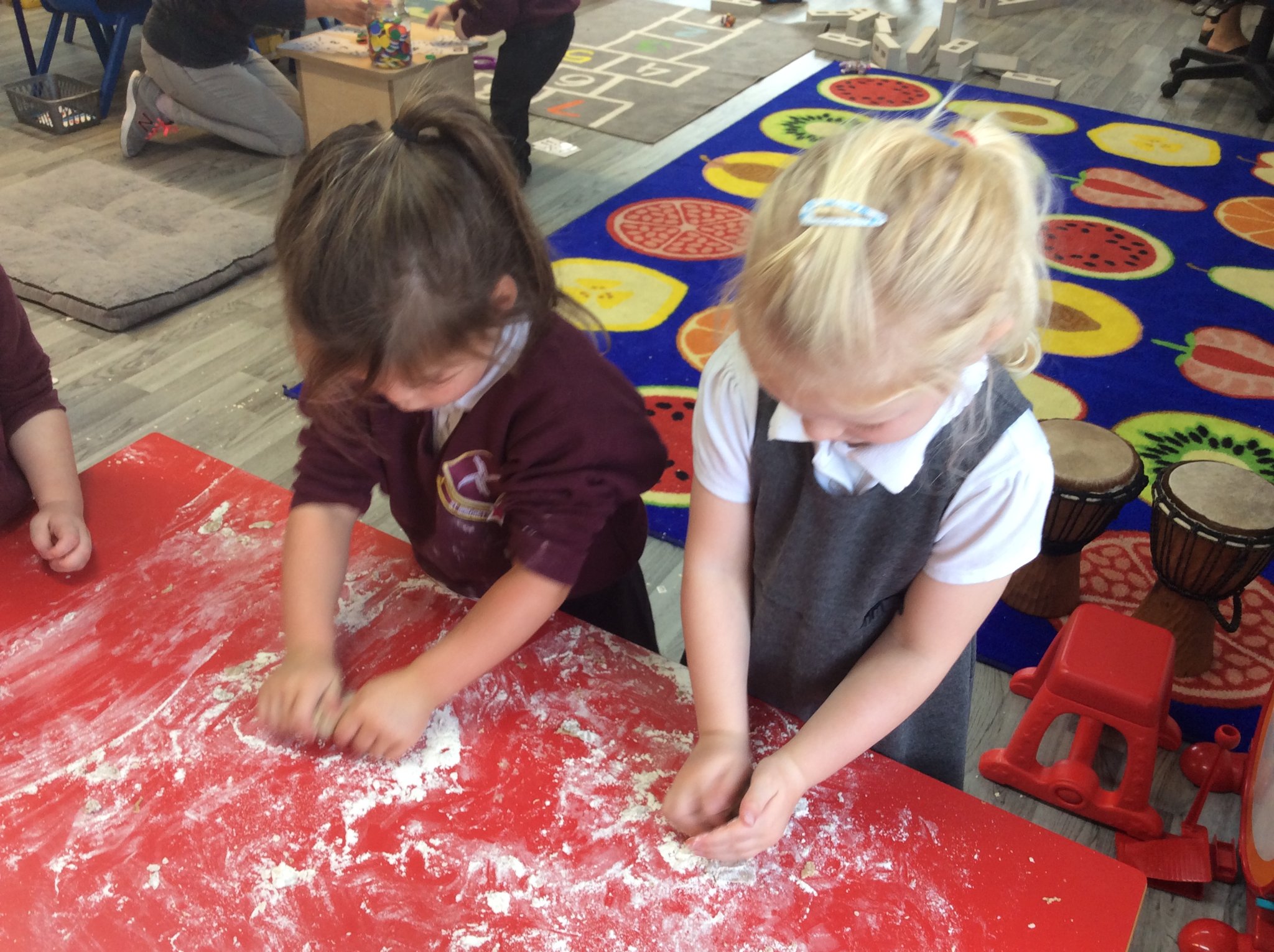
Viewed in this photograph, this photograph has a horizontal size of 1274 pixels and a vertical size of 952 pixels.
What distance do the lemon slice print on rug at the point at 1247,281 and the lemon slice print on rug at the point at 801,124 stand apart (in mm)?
1272

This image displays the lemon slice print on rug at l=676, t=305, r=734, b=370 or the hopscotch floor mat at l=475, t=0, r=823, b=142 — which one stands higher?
the hopscotch floor mat at l=475, t=0, r=823, b=142

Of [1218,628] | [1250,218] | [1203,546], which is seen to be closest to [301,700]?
[1203,546]

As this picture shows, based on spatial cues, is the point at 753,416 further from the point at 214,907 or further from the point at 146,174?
the point at 146,174

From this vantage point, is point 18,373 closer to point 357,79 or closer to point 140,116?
point 357,79

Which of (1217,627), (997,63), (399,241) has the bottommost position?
(1217,627)

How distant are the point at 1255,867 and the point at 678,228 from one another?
2.22m

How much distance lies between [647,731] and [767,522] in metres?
0.20

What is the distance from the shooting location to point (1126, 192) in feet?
10.1

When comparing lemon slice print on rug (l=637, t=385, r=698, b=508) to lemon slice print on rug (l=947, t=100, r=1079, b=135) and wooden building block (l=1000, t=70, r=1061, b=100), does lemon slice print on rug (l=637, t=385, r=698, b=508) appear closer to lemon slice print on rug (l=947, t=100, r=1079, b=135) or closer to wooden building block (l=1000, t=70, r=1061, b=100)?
lemon slice print on rug (l=947, t=100, r=1079, b=135)

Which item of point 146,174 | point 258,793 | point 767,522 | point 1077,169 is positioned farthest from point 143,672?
point 1077,169

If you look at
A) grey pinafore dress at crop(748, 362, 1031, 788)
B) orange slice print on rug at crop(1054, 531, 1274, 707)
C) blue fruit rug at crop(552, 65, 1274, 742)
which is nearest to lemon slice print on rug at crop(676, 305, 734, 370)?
blue fruit rug at crop(552, 65, 1274, 742)

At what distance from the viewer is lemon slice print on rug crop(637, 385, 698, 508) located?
1943 millimetres

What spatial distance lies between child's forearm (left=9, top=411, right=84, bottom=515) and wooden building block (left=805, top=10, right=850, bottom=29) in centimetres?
412

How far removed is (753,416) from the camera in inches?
30.8
